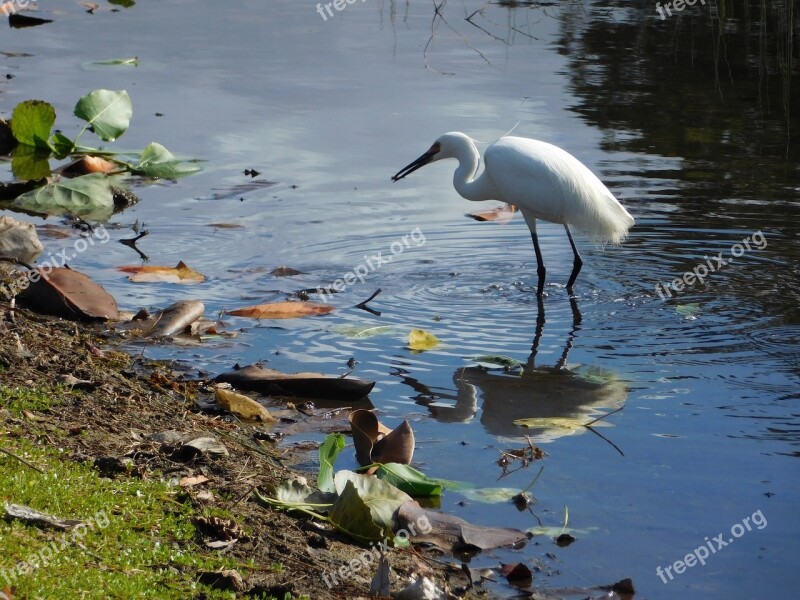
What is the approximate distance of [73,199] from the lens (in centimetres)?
859

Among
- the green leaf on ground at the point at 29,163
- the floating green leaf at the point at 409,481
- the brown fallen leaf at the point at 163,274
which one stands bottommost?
the brown fallen leaf at the point at 163,274

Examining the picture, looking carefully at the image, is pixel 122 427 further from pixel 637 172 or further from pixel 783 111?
pixel 783 111

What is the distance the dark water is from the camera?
467 cm

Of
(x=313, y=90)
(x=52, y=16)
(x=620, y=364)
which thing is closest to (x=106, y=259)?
(x=620, y=364)

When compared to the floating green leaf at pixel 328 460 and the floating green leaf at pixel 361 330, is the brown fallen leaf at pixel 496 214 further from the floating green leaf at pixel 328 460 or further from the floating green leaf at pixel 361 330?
the floating green leaf at pixel 328 460

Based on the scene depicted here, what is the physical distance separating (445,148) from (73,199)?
9.88 ft

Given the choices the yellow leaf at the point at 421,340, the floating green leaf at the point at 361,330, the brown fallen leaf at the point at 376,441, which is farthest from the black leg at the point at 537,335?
the brown fallen leaf at the point at 376,441

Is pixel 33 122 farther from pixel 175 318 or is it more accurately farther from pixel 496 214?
pixel 496 214

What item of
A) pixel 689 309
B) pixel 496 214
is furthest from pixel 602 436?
pixel 496 214

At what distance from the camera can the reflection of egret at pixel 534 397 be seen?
5.37 meters

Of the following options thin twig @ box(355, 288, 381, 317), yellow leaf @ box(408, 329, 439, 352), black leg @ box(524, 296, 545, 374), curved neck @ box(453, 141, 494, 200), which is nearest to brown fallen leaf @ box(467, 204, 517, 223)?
curved neck @ box(453, 141, 494, 200)

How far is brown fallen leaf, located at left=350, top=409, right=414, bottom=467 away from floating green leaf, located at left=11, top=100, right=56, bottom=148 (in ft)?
18.4

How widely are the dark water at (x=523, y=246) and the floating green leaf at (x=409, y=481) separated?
15 centimetres

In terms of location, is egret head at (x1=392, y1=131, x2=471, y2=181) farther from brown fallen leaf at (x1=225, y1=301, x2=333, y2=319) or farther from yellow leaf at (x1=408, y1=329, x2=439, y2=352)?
yellow leaf at (x1=408, y1=329, x2=439, y2=352)
